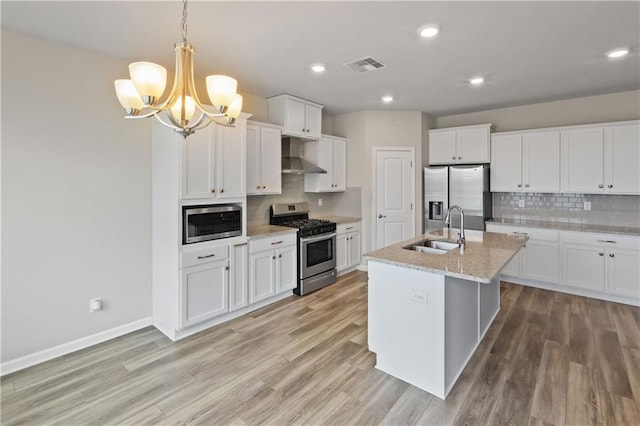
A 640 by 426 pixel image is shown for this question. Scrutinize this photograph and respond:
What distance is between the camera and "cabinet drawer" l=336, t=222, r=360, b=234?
4.95m

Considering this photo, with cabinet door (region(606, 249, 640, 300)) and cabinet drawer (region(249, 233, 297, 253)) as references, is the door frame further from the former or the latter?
cabinet door (region(606, 249, 640, 300))

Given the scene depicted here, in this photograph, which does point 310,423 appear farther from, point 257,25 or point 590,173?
point 590,173

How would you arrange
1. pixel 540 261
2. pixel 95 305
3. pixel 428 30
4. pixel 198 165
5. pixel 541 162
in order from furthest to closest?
pixel 541 162
pixel 540 261
pixel 198 165
pixel 95 305
pixel 428 30

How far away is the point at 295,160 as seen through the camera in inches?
187

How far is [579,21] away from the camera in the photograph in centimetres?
244

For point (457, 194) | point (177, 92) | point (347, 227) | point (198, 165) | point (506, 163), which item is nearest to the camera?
point (177, 92)

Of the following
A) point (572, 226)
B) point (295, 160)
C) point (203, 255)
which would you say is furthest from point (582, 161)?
point (203, 255)

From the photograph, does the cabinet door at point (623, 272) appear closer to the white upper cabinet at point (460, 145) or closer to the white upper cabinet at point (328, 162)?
the white upper cabinet at point (460, 145)

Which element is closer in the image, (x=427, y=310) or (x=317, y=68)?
(x=427, y=310)

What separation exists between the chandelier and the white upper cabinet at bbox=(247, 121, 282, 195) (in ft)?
6.17

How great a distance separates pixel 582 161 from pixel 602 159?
0.66 ft

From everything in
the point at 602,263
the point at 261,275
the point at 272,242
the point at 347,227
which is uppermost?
the point at 347,227

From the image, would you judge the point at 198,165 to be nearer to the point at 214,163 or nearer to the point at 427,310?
the point at 214,163

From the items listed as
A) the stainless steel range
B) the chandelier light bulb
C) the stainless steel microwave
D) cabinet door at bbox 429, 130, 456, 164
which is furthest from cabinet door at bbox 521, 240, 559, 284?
the chandelier light bulb
